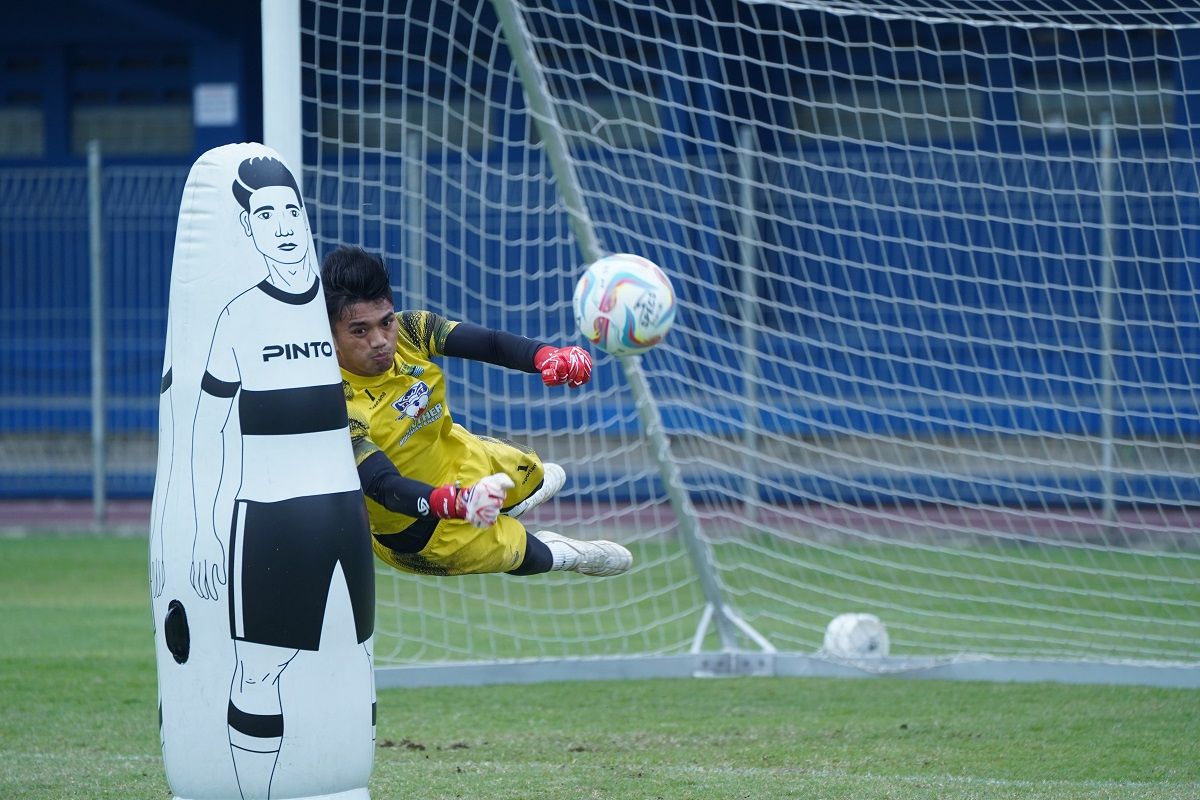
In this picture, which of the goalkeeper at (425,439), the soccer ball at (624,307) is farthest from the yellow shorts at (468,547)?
the soccer ball at (624,307)

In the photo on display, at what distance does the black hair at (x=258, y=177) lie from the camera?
3744 millimetres

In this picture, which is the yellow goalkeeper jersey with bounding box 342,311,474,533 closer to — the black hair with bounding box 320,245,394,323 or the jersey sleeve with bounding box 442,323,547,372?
the jersey sleeve with bounding box 442,323,547,372

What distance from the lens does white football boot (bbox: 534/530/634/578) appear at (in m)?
5.15

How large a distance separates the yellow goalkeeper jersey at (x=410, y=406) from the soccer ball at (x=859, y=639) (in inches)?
105

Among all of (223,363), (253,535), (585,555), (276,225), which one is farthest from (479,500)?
(585,555)

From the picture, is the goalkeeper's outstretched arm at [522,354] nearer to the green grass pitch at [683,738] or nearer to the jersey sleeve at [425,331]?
the jersey sleeve at [425,331]

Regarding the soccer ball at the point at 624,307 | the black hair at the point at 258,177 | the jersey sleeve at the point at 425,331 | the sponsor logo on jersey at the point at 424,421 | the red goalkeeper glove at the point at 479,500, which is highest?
the black hair at the point at 258,177

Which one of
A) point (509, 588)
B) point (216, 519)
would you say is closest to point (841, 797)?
point (216, 519)

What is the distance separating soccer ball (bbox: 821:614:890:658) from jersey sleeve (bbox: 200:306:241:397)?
4.09 metres

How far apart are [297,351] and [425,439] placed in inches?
50.8

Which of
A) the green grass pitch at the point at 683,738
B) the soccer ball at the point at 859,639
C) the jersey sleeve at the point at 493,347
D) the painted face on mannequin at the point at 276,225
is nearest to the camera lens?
the painted face on mannequin at the point at 276,225

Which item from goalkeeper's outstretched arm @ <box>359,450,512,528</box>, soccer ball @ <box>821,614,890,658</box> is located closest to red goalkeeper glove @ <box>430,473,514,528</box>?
goalkeeper's outstretched arm @ <box>359,450,512,528</box>

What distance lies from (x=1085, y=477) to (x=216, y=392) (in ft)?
22.2

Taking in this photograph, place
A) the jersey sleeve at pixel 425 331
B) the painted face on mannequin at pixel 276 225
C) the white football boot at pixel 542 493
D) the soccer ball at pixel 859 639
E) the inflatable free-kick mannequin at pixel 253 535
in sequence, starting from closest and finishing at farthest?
the inflatable free-kick mannequin at pixel 253 535, the painted face on mannequin at pixel 276 225, the jersey sleeve at pixel 425 331, the white football boot at pixel 542 493, the soccer ball at pixel 859 639
